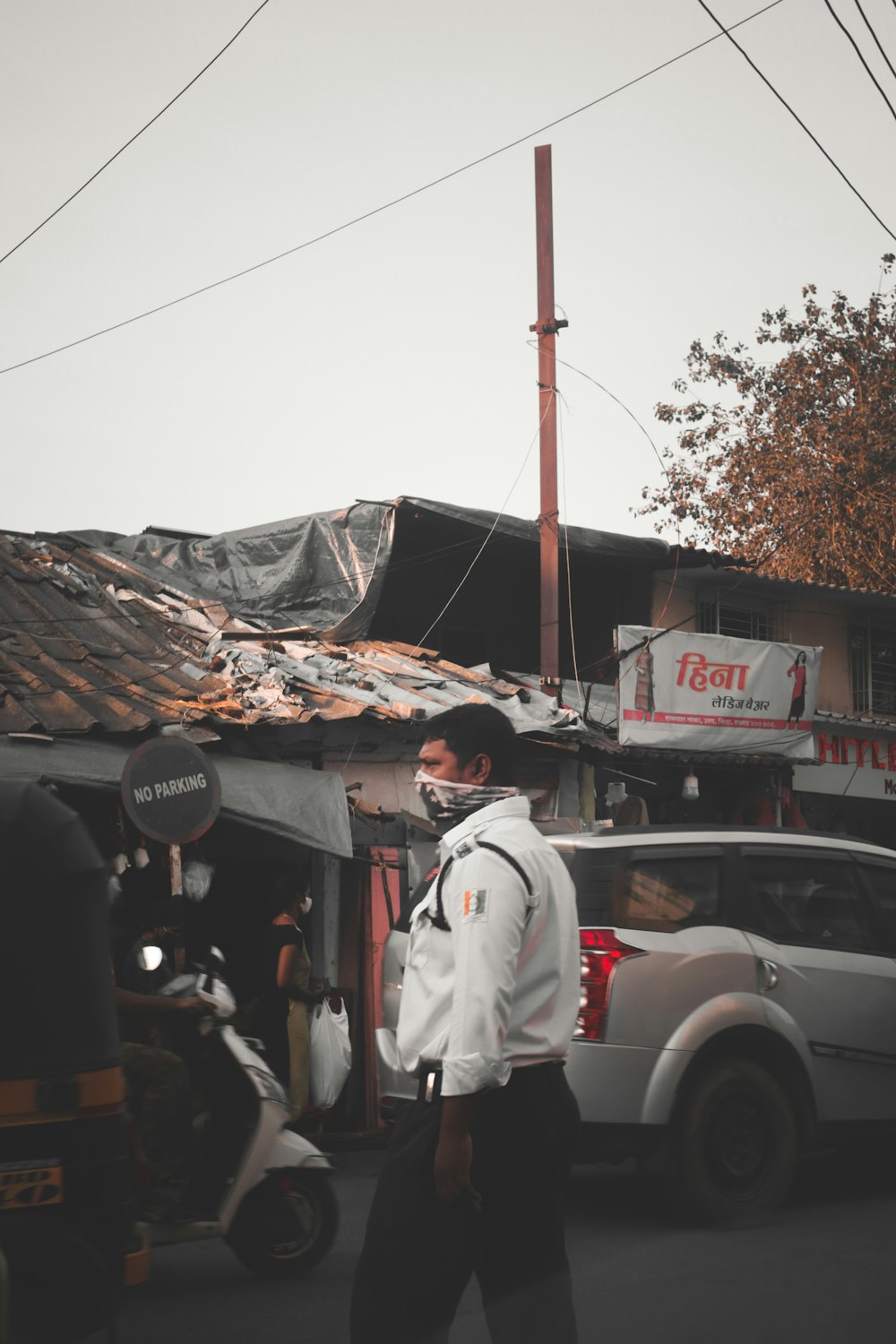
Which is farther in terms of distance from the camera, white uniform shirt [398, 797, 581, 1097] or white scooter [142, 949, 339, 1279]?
white scooter [142, 949, 339, 1279]

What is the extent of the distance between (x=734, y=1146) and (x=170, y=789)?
13.4 ft

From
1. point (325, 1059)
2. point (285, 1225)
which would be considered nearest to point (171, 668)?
point (325, 1059)

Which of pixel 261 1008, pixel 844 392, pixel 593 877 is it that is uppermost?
pixel 844 392

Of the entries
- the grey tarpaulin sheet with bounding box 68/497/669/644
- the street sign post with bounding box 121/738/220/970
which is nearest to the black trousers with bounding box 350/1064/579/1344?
the street sign post with bounding box 121/738/220/970

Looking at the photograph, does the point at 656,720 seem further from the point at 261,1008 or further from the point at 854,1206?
the point at 854,1206

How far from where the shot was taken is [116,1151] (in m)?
4.31

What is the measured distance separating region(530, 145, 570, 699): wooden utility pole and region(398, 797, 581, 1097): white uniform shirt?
11.5 meters

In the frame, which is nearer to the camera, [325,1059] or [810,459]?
[325,1059]

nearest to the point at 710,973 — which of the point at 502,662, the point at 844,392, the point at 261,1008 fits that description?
the point at 261,1008

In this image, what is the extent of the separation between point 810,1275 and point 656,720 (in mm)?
10562

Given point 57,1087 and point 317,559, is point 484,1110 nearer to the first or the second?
point 57,1087

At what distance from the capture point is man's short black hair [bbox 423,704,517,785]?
3521 mm

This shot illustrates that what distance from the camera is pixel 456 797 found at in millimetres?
3498

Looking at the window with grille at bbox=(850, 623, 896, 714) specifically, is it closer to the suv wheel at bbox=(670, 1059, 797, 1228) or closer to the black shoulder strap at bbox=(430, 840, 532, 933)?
the suv wheel at bbox=(670, 1059, 797, 1228)
